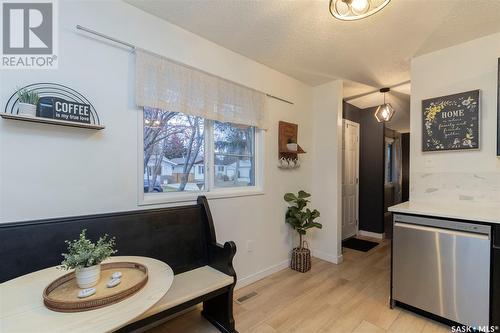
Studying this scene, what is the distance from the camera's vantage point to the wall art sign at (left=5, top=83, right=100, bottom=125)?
1364 mm

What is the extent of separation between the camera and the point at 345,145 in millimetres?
4047

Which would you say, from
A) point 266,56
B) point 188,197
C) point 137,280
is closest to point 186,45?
point 266,56

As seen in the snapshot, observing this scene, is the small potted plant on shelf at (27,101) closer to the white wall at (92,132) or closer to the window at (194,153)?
the white wall at (92,132)

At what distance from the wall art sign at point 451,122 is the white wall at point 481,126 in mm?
58

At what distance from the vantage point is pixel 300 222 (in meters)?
2.95

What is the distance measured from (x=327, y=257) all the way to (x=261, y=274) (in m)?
1.09

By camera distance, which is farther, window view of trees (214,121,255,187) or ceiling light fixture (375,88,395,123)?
ceiling light fixture (375,88,395,123)

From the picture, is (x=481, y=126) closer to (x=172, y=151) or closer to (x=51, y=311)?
(x=172, y=151)

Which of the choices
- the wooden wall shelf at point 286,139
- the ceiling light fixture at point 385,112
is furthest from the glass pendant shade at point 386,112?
the wooden wall shelf at point 286,139

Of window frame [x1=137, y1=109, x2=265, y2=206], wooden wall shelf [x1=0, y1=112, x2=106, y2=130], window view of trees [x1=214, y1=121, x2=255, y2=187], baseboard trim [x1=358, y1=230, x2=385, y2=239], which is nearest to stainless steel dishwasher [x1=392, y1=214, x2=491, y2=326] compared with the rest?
window frame [x1=137, y1=109, x2=265, y2=206]

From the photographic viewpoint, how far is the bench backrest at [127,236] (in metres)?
1.30

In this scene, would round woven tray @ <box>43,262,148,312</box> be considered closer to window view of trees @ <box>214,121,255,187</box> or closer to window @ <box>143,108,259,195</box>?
window @ <box>143,108,259,195</box>

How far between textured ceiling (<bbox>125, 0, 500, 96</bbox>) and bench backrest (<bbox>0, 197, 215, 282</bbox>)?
5.26 feet

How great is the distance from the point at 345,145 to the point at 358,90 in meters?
0.95
